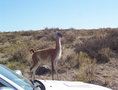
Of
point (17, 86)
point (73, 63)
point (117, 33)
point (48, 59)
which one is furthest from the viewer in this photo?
point (117, 33)

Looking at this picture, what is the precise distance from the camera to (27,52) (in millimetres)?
19297

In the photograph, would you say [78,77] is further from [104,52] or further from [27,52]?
[27,52]

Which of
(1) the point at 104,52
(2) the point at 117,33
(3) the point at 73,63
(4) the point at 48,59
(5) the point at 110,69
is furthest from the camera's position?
(2) the point at 117,33

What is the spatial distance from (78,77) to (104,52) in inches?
173

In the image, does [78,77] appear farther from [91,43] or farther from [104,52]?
Answer: [91,43]

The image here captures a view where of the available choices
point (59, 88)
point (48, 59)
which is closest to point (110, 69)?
point (48, 59)

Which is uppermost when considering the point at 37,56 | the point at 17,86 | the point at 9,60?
the point at 17,86

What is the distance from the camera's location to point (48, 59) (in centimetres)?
1252

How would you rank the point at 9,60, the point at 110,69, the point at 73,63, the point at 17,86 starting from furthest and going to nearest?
the point at 9,60
the point at 73,63
the point at 110,69
the point at 17,86

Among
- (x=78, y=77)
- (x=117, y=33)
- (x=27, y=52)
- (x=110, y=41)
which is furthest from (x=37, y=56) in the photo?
(x=117, y=33)

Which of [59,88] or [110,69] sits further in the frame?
[110,69]

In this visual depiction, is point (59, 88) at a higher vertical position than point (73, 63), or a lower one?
higher

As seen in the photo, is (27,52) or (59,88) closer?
(59,88)

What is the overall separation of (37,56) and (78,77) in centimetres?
180
